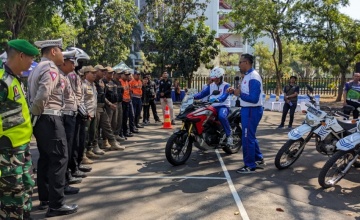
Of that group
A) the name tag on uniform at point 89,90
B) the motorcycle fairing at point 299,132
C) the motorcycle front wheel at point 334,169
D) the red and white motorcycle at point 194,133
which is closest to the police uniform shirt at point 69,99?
the name tag on uniform at point 89,90

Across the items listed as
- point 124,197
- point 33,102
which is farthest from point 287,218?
point 33,102

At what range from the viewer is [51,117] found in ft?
13.8

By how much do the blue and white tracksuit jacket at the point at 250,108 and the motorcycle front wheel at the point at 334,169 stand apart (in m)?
1.26

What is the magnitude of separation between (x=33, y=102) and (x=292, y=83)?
30.5ft

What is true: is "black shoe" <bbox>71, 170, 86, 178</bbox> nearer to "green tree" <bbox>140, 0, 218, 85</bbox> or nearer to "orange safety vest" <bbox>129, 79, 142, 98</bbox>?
"orange safety vest" <bbox>129, 79, 142, 98</bbox>

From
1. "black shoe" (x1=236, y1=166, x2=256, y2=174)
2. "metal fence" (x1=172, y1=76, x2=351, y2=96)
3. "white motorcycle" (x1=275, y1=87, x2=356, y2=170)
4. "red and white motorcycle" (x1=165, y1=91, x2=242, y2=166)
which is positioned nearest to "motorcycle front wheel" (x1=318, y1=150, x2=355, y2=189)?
"white motorcycle" (x1=275, y1=87, x2=356, y2=170)

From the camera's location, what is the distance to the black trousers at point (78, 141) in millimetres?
5586

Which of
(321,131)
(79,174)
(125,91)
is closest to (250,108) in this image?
(321,131)

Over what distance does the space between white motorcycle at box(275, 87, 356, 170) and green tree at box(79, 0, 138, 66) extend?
1984 cm

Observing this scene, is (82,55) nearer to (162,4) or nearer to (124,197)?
(124,197)

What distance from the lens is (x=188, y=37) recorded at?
22.0 m

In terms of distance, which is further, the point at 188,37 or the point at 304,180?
the point at 188,37

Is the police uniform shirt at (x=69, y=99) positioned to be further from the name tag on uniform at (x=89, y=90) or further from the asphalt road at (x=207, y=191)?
the name tag on uniform at (x=89, y=90)

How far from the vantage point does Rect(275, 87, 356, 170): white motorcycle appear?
20.8 feet
